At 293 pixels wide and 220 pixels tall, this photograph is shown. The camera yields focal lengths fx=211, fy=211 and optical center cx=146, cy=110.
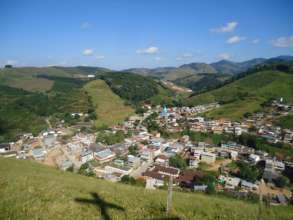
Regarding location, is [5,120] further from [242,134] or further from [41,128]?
[242,134]

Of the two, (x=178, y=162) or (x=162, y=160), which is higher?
(x=178, y=162)

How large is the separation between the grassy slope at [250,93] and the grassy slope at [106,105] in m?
28.6

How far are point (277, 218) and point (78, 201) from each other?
18.4 ft

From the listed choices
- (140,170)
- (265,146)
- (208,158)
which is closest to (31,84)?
(140,170)

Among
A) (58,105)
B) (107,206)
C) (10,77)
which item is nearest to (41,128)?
(58,105)

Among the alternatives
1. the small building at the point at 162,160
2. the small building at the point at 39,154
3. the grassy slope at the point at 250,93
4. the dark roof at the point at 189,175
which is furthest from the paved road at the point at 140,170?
the grassy slope at the point at 250,93

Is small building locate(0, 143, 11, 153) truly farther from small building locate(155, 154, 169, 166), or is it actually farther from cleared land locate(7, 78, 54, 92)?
cleared land locate(7, 78, 54, 92)

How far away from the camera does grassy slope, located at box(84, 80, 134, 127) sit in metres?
66.5

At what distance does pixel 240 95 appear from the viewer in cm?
8106

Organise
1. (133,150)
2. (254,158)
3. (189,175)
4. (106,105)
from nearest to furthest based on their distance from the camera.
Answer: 1. (189,175)
2. (254,158)
3. (133,150)
4. (106,105)

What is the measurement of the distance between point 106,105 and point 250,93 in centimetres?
5609

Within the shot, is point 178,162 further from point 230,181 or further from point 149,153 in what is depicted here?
point 230,181

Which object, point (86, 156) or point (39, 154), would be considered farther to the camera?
point (39, 154)

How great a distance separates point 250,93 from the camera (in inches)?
3209
